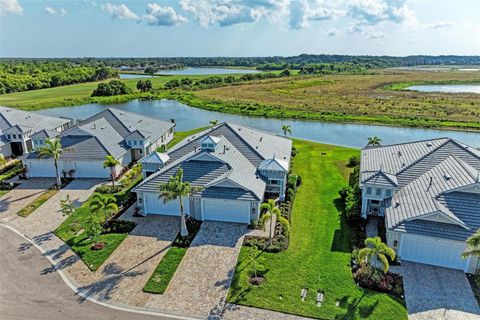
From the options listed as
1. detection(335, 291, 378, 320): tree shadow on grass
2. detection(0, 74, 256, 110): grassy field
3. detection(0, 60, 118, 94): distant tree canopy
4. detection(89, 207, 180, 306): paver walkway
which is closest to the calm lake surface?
detection(0, 74, 256, 110): grassy field

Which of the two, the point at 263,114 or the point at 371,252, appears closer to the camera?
the point at 371,252

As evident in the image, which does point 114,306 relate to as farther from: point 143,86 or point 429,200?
point 143,86

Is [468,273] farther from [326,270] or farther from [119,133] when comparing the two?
[119,133]

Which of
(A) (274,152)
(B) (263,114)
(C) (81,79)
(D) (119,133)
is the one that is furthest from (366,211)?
(C) (81,79)

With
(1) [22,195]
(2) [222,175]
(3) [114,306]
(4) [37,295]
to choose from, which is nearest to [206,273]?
(3) [114,306]

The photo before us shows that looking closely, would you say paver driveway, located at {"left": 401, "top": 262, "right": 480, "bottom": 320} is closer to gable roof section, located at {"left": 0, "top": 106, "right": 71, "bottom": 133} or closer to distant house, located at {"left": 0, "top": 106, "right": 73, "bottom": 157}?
distant house, located at {"left": 0, "top": 106, "right": 73, "bottom": 157}
